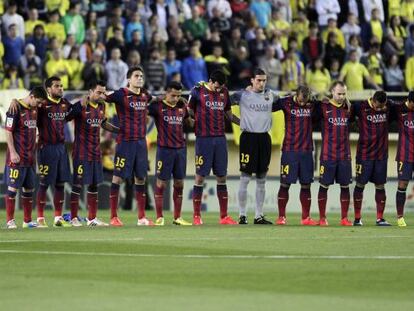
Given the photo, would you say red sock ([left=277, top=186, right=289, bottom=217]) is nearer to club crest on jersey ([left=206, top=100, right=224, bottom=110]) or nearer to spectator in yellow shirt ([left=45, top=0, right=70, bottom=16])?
club crest on jersey ([left=206, top=100, right=224, bottom=110])

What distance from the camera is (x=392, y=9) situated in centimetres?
3597

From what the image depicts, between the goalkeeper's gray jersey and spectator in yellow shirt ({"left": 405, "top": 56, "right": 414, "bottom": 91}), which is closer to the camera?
the goalkeeper's gray jersey

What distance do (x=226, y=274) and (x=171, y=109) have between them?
29.4 ft

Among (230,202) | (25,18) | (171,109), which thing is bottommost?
(230,202)

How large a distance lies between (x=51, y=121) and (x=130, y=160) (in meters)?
1.34

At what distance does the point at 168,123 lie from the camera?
2220cm

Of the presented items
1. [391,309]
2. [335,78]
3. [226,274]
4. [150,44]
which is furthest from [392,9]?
[391,309]

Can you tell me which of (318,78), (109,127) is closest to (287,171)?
(109,127)

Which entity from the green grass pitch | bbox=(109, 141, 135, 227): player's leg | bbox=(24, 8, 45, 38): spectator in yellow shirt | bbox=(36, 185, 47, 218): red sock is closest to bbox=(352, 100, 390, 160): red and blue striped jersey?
the green grass pitch

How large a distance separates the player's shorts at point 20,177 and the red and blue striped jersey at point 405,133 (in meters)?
5.69

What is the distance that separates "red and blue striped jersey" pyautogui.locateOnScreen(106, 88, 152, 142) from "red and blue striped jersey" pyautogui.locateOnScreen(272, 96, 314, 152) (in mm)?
2364

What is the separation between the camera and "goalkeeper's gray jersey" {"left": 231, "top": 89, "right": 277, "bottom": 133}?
22734mm

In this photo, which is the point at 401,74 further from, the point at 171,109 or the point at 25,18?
the point at 171,109

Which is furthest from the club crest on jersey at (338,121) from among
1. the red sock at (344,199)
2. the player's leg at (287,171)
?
the red sock at (344,199)
